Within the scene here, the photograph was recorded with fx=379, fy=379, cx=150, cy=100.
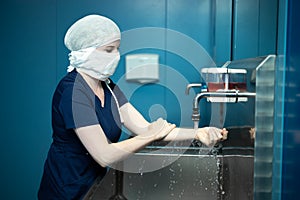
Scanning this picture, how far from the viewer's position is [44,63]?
2.02m

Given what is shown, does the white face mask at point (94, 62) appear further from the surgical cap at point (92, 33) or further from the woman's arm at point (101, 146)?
the woman's arm at point (101, 146)

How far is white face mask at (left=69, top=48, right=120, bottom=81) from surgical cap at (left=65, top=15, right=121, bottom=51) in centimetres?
2

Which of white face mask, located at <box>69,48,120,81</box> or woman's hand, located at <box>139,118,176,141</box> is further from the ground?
white face mask, located at <box>69,48,120,81</box>

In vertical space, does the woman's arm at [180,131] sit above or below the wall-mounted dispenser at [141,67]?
below

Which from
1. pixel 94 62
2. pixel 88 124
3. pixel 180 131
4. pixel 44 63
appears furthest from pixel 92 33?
pixel 44 63

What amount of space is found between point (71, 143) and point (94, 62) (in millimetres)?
262

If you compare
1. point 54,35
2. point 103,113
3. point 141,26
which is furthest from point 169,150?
point 54,35

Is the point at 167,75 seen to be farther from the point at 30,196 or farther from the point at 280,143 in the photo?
the point at 280,143

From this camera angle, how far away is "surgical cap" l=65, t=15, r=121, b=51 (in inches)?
46.0

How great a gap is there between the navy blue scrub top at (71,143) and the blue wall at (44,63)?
0.84 metres

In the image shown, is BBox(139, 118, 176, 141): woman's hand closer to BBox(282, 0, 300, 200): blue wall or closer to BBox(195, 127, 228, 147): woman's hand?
BBox(195, 127, 228, 147): woman's hand

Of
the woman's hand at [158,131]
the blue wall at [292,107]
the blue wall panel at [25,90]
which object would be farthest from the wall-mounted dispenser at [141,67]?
the blue wall at [292,107]

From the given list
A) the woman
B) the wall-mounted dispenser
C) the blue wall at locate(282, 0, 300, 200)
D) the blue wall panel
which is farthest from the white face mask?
the blue wall panel

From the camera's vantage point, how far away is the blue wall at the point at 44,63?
1.97 metres
